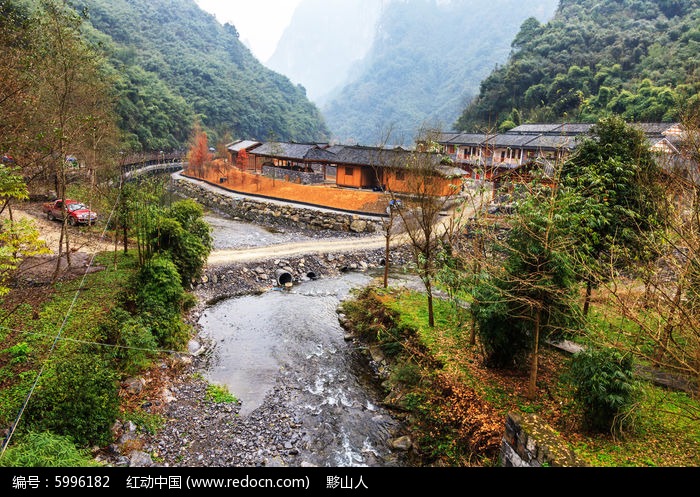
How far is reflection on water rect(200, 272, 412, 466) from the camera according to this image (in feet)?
34.3

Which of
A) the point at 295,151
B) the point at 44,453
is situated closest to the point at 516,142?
the point at 295,151

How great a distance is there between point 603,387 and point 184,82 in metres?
92.3

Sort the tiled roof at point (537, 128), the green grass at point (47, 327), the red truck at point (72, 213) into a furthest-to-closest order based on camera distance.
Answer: the tiled roof at point (537, 128) < the red truck at point (72, 213) < the green grass at point (47, 327)

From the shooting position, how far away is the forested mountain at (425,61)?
395 feet

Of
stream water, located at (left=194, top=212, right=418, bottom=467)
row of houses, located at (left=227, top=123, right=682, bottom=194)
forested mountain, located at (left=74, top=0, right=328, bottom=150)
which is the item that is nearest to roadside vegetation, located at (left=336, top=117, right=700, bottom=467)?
stream water, located at (left=194, top=212, right=418, bottom=467)

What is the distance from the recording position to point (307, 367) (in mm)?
13805

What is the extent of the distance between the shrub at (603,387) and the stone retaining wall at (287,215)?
2297cm

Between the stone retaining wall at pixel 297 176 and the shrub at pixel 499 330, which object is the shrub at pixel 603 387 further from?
the stone retaining wall at pixel 297 176

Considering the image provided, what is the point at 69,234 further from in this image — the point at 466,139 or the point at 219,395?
the point at 466,139

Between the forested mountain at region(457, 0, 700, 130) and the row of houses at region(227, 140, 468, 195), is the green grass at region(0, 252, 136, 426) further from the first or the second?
the forested mountain at region(457, 0, 700, 130)

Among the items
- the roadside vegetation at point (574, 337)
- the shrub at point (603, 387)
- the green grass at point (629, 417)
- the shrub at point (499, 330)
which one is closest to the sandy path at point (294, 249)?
the roadside vegetation at point (574, 337)

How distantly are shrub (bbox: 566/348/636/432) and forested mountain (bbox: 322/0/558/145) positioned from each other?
327 ft
